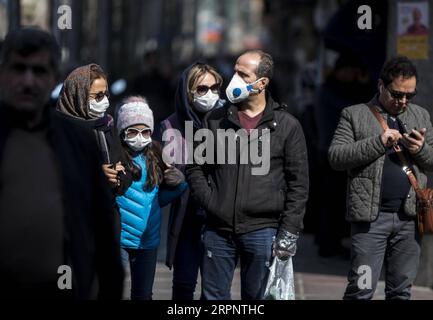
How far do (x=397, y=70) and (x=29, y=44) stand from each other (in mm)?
3283

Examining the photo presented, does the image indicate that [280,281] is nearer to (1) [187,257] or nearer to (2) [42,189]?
(1) [187,257]

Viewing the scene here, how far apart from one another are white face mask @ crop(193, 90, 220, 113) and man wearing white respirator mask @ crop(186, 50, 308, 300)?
16.1 inches

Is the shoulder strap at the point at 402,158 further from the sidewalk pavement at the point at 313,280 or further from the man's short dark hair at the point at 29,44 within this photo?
the man's short dark hair at the point at 29,44

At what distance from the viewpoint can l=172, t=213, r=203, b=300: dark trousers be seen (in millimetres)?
7977

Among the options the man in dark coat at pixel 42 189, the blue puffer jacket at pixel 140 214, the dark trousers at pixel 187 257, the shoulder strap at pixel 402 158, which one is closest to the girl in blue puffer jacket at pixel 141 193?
the blue puffer jacket at pixel 140 214

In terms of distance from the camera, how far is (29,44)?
489cm

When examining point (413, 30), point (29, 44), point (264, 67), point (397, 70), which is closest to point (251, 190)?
point (264, 67)

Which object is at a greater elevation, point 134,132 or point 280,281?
point 134,132

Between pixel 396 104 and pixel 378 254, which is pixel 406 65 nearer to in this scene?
pixel 396 104

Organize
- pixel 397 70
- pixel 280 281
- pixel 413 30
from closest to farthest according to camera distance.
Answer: pixel 280 281 → pixel 397 70 → pixel 413 30

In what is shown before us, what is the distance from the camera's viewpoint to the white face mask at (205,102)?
794 centimetres

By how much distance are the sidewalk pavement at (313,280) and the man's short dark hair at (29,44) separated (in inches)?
192

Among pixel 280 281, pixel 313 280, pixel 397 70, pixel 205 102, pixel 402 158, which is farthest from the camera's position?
pixel 313 280
